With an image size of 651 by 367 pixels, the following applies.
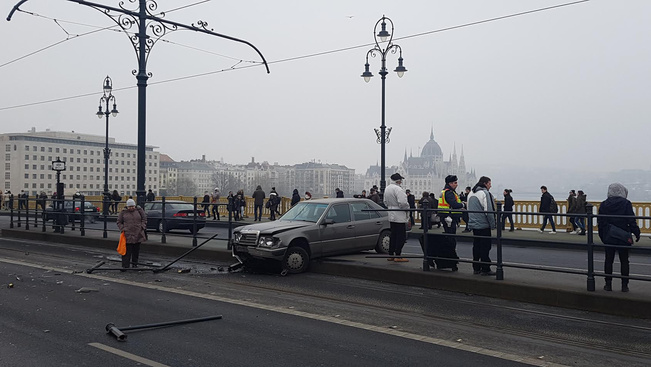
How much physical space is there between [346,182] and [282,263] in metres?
76.5

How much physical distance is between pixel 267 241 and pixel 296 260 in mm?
786

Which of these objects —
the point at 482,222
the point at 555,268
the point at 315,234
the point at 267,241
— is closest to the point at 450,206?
the point at 482,222

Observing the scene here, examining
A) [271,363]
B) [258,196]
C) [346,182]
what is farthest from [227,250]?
[346,182]

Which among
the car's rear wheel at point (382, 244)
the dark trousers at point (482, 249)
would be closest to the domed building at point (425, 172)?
the car's rear wheel at point (382, 244)

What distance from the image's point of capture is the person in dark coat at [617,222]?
8.57 meters

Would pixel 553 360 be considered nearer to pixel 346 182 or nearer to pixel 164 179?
pixel 346 182

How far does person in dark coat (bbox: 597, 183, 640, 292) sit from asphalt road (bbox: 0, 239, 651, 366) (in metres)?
1.02

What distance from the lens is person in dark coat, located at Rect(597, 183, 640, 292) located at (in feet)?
28.1

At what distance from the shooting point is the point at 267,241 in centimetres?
1195

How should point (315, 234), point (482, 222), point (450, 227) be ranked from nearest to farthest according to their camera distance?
point (482, 222) < point (450, 227) < point (315, 234)

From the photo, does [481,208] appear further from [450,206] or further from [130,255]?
[130,255]

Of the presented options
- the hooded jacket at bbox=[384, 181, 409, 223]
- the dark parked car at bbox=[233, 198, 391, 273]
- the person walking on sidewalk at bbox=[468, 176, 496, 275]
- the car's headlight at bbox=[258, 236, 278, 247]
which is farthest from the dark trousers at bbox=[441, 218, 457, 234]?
the car's headlight at bbox=[258, 236, 278, 247]

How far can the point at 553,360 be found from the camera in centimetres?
598

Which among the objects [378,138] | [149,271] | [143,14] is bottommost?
[149,271]
